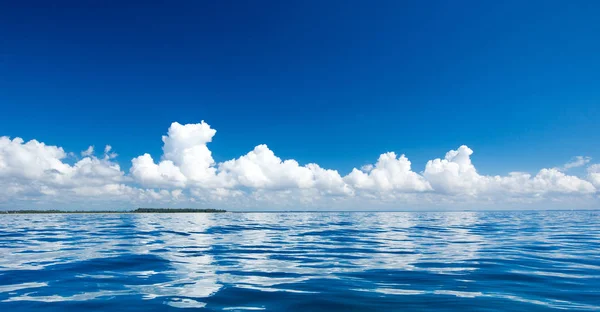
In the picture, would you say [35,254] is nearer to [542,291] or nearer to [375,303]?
[375,303]

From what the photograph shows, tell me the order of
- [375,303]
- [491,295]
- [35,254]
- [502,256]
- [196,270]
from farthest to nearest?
1. [35,254]
2. [502,256]
3. [196,270]
4. [491,295]
5. [375,303]

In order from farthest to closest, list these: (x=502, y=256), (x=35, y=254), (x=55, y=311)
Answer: (x=35, y=254)
(x=502, y=256)
(x=55, y=311)

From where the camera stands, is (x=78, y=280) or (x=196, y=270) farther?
(x=196, y=270)

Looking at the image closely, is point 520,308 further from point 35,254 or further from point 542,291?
point 35,254

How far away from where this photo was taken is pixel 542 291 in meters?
13.0

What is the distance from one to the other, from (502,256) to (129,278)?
2020cm

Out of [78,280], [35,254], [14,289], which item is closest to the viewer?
[14,289]

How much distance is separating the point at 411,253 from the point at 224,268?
39.4ft

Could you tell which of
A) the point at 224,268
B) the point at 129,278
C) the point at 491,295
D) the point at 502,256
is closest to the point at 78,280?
the point at 129,278

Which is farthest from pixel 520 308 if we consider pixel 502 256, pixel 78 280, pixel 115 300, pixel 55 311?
pixel 78 280

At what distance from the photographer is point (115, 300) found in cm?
1196

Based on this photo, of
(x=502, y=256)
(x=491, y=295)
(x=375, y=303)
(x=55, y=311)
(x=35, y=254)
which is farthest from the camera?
(x=35, y=254)

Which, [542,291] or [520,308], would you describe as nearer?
[520,308]

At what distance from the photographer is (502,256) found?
21250 millimetres
